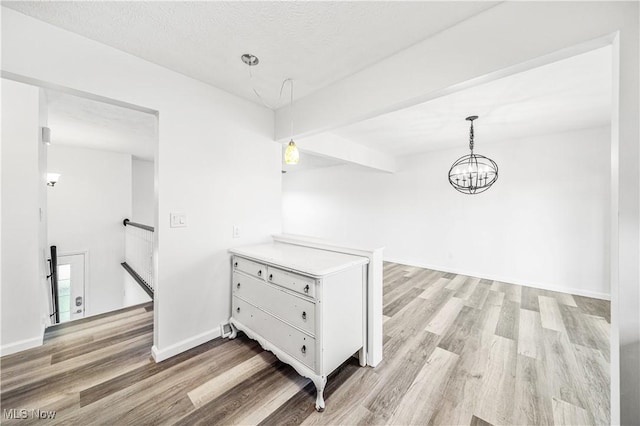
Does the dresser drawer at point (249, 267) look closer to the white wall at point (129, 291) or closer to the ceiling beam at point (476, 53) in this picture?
the ceiling beam at point (476, 53)

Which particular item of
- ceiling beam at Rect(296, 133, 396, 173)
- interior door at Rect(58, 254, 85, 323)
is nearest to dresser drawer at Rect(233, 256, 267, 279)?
ceiling beam at Rect(296, 133, 396, 173)

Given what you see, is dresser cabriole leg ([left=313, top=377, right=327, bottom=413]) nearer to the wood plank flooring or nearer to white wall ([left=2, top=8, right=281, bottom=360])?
the wood plank flooring

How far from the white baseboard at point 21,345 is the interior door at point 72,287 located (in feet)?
10.3

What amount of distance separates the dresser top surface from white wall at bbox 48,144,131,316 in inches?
167

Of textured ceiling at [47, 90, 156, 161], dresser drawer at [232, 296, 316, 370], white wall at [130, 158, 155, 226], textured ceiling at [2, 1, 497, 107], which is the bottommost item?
dresser drawer at [232, 296, 316, 370]

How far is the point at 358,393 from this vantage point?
5.43 feet

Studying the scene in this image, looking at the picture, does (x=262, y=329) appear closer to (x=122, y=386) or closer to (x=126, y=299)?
(x=122, y=386)

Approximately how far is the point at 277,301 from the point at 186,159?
1.50 metres

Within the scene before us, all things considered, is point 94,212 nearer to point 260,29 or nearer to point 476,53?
point 260,29

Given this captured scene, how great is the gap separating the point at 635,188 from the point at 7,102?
4323mm

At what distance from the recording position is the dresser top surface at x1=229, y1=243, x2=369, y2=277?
162 centimetres

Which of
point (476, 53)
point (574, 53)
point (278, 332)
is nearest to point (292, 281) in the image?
point (278, 332)

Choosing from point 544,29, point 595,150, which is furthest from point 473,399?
point 595,150

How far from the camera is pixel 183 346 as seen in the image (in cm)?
209
